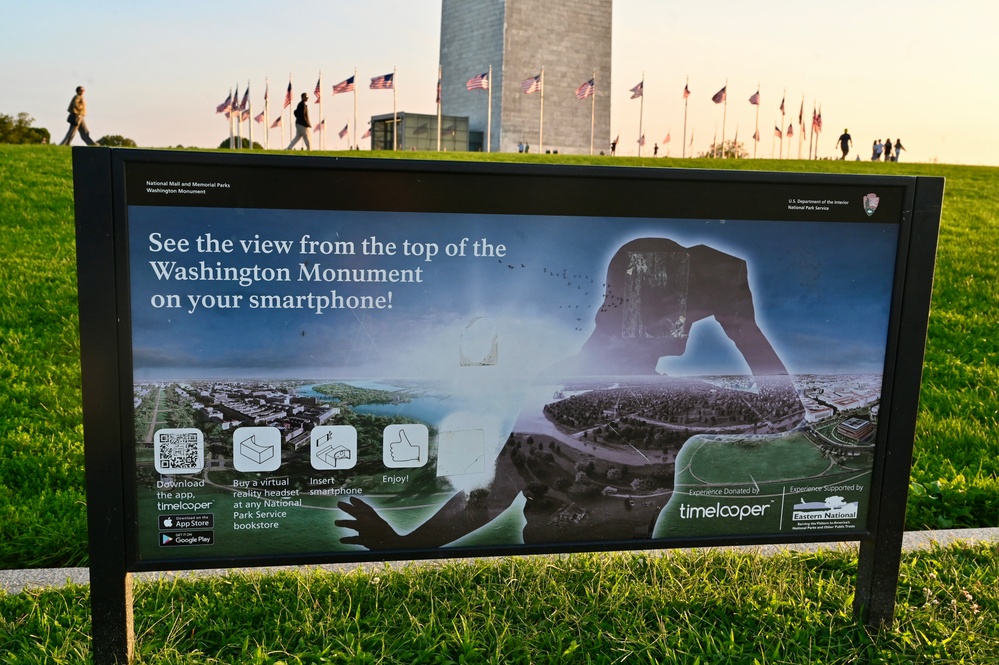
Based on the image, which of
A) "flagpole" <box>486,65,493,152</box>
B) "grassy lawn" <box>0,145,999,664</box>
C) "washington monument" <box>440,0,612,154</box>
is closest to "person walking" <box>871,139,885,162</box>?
"washington monument" <box>440,0,612,154</box>

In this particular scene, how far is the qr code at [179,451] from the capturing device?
2.82m

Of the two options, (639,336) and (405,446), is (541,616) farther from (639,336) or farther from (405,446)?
(639,336)

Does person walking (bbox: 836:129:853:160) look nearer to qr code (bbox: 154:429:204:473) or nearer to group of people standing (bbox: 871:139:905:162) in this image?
group of people standing (bbox: 871:139:905:162)

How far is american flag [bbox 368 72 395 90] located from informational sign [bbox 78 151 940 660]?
33094 mm

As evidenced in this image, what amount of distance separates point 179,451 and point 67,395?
3.53 metres

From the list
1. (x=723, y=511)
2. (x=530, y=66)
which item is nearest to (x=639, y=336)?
(x=723, y=511)

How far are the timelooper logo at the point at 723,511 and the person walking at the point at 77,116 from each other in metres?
20.9

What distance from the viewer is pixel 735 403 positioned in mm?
3152

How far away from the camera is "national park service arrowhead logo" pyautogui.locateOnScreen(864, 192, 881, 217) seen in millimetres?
3135

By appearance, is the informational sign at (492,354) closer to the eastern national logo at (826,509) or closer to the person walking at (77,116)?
the eastern national logo at (826,509)

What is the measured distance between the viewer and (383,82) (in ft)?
113

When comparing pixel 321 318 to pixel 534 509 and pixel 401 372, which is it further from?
pixel 534 509

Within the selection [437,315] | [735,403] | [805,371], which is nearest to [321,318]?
[437,315]

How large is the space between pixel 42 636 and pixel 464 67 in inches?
2095
